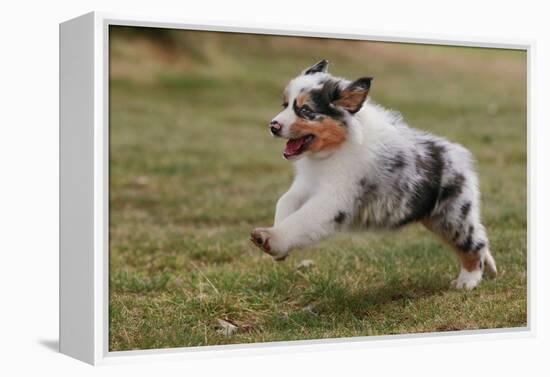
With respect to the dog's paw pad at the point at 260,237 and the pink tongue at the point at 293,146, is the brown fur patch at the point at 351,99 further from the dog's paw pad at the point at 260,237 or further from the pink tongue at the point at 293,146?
the dog's paw pad at the point at 260,237

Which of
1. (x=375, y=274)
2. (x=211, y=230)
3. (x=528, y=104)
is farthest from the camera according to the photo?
(x=211, y=230)

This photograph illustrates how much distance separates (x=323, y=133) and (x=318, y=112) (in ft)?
0.53

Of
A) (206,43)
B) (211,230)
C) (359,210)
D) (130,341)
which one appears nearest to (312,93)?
(359,210)

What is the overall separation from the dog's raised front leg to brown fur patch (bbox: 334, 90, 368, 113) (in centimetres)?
71

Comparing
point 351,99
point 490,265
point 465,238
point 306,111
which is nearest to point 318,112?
point 306,111

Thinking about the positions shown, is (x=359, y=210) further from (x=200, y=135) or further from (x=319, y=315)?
(x=200, y=135)

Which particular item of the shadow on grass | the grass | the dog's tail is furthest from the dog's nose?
the dog's tail

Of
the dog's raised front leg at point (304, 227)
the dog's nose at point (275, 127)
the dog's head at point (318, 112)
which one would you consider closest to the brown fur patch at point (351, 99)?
the dog's head at point (318, 112)

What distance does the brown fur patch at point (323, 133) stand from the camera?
6.91 meters

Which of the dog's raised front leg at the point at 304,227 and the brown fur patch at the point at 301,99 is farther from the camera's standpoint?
the brown fur patch at the point at 301,99

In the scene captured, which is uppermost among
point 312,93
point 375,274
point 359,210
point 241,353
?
point 312,93

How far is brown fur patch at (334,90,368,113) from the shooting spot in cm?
703

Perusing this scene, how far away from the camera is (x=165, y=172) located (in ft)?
39.7

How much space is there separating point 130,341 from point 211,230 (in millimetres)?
3023
